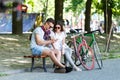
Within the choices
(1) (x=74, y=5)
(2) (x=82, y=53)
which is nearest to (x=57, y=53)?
(2) (x=82, y=53)

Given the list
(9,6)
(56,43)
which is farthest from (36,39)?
(9,6)

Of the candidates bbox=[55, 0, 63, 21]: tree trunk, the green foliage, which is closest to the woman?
bbox=[55, 0, 63, 21]: tree trunk

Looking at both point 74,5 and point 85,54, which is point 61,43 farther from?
point 74,5

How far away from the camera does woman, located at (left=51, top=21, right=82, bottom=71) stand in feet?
28.8

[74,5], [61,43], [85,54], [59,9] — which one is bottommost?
[85,54]

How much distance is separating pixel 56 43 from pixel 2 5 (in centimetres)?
761

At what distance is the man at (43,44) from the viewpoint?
26.8 ft

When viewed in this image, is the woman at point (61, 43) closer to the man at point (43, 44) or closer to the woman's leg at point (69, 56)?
the woman's leg at point (69, 56)

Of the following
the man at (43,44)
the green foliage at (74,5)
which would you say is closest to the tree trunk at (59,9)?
the green foliage at (74,5)

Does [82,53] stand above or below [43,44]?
below

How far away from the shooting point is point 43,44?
838 cm

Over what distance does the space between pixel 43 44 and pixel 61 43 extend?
671 millimetres

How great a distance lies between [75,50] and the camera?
9.14 m

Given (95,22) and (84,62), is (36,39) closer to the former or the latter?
(84,62)
